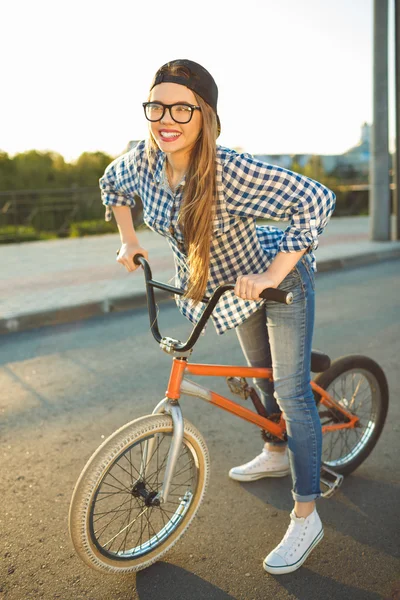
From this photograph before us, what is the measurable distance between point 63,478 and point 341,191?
1889 cm

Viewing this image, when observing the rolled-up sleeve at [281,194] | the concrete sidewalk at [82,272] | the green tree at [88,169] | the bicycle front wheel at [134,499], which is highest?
the rolled-up sleeve at [281,194]

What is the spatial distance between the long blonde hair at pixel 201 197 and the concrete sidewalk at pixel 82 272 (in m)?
1.52

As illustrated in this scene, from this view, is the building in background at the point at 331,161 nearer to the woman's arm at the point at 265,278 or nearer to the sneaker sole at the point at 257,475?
the sneaker sole at the point at 257,475

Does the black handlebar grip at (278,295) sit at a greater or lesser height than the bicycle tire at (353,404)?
greater

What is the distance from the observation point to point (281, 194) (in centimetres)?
241

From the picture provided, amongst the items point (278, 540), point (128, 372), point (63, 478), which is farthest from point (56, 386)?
point (278, 540)

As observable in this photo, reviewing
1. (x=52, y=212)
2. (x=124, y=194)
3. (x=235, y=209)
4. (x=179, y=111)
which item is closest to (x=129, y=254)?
(x=124, y=194)

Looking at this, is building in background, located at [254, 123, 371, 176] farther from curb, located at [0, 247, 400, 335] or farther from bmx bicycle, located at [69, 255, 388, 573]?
bmx bicycle, located at [69, 255, 388, 573]

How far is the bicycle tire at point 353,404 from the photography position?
3.40 m

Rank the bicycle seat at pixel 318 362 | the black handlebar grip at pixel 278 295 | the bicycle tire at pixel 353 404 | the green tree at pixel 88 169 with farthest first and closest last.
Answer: the green tree at pixel 88 169
the bicycle tire at pixel 353 404
the bicycle seat at pixel 318 362
the black handlebar grip at pixel 278 295

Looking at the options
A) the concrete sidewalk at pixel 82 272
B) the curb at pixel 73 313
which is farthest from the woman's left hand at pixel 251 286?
the curb at pixel 73 313

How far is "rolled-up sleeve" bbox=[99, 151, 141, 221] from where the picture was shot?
280 centimetres

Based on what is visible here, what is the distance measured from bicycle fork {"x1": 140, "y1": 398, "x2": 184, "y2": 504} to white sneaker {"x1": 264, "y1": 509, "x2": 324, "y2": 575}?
0.54 meters

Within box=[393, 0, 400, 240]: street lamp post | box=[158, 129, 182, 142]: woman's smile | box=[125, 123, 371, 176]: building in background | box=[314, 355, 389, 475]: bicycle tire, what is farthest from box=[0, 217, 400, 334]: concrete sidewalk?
box=[125, 123, 371, 176]: building in background
